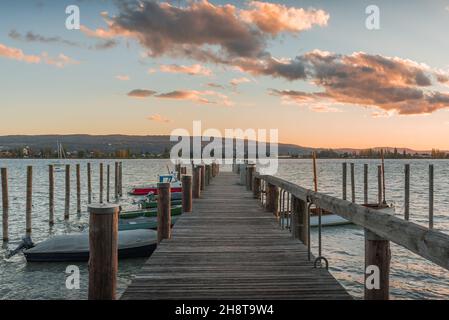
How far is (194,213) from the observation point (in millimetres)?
12766

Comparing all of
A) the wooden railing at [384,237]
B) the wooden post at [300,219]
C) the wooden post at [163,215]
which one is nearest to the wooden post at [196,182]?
the wooden post at [163,215]

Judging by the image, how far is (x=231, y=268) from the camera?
6.48 meters

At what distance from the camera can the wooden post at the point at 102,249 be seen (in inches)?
167

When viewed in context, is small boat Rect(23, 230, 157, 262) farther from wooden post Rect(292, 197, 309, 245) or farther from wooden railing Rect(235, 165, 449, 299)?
wooden railing Rect(235, 165, 449, 299)

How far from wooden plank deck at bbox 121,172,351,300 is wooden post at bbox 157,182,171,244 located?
272 millimetres

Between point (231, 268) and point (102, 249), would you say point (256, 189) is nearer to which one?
point (231, 268)

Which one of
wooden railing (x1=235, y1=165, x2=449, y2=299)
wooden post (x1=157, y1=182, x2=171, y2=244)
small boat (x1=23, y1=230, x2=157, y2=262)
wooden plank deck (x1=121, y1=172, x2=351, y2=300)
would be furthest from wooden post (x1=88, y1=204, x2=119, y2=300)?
small boat (x1=23, y1=230, x2=157, y2=262)

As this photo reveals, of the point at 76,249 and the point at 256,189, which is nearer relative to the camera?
the point at 76,249

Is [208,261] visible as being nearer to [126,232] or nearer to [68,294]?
[68,294]

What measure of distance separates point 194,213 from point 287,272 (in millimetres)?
6860

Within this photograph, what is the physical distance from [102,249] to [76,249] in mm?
12615

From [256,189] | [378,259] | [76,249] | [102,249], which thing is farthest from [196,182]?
[378,259]

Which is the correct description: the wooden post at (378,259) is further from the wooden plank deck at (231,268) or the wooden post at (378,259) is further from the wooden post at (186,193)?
the wooden post at (186,193)
